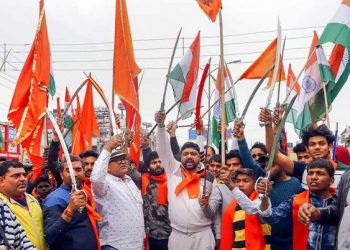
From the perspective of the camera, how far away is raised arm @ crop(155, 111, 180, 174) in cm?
523

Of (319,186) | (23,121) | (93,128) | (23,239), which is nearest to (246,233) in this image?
(319,186)

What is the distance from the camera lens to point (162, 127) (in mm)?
5328

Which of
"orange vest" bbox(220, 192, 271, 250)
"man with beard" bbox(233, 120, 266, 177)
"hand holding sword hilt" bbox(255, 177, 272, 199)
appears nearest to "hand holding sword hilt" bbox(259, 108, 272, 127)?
"man with beard" bbox(233, 120, 266, 177)

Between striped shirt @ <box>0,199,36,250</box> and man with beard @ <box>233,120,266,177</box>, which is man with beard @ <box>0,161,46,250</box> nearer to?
striped shirt @ <box>0,199,36,250</box>

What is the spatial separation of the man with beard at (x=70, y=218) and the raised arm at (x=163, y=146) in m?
0.90

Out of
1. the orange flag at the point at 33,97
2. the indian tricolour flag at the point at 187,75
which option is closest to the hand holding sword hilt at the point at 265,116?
the indian tricolour flag at the point at 187,75

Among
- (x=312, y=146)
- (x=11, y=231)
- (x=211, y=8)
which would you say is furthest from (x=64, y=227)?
(x=211, y=8)

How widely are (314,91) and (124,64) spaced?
2.03 m

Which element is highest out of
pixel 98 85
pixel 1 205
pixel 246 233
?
pixel 98 85

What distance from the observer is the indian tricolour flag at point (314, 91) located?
221 inches

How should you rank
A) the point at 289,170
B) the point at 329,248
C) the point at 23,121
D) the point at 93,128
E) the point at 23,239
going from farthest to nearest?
1. the point at 93,128
2. the point at 23,121
3. the point at 289,170
4. the point at 23,239
5. the point at 329,248

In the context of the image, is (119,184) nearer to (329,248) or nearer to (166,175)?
(166,175)

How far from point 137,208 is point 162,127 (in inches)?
32.5

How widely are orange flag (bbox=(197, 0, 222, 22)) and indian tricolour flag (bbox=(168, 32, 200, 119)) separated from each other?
1359mm
